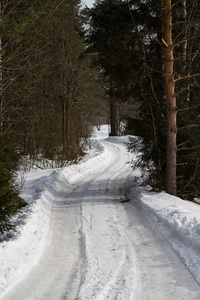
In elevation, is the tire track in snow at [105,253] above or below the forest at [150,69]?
below

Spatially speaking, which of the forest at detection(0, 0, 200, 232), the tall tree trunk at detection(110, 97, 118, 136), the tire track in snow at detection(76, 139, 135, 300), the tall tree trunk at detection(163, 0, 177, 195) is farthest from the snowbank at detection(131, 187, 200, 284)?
the tall tree trunk at detection(110, 97, 118, 136)

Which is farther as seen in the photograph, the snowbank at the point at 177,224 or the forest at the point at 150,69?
the forest at the point at 150,69

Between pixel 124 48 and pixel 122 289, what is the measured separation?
7.68 meters

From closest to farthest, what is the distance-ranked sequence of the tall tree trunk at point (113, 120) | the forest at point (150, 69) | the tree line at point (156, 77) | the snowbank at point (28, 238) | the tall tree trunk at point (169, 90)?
the snowbank at point (28, 238) → the tall tree trunk at point (169, 90) → the forest at point (150, 69) → the tree line at point (156, 77) → the tall tree trunk at point (113, 120)

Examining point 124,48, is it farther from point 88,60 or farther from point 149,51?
point 88,60

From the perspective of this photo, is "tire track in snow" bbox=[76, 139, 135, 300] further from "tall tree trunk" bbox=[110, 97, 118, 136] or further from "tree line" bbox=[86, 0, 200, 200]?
"tall tree trunk" bbox=[110, 97, 118, 136]

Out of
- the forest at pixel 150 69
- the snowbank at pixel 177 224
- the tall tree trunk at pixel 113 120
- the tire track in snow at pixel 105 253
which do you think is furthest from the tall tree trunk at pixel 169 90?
the tall tree trunk at pixel 113 120

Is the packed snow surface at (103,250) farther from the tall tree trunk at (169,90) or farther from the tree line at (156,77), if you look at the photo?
the tree line at (156,77)

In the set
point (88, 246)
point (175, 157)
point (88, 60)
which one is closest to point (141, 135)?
point (175, 157)

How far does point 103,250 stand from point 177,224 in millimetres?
1610

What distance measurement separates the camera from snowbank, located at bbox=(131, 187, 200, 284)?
14.5ft

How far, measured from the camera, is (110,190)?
33.9 feet

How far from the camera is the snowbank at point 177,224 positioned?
4.43 metres

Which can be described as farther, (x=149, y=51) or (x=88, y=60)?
(x=88, y=60)
